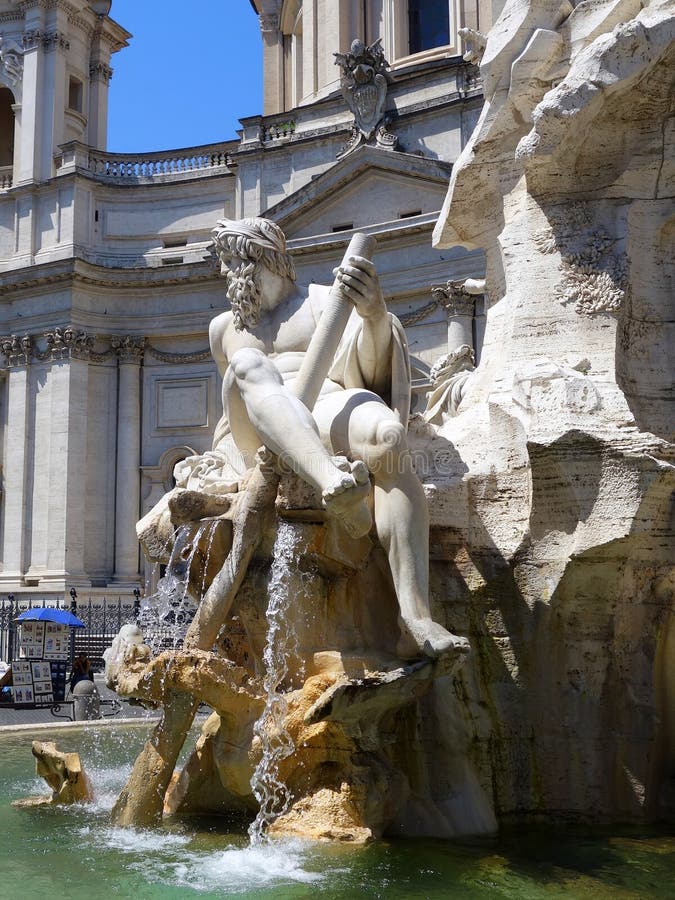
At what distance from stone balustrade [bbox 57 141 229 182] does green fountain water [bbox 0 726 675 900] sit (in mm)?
29525

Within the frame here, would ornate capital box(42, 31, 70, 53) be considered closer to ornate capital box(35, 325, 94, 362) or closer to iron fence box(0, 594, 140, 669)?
ornate capital box(35, 325, 94, 362)

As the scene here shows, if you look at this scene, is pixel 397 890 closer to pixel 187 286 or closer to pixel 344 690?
pixel 344 690

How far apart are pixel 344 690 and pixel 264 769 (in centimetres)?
72

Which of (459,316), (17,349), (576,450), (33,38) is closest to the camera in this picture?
(576,450)

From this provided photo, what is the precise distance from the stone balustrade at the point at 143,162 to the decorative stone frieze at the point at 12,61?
3.42m

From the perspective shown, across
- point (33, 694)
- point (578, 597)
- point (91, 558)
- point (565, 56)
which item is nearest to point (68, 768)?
point (578, 597)

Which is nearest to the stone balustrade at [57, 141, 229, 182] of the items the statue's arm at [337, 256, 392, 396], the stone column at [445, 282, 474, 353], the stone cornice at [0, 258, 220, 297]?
the stone cornice at [0, 258, 220, 297]

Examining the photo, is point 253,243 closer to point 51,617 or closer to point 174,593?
point 174,593

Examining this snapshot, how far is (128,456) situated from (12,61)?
13166 millimetres

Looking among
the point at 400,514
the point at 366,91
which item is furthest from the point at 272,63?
the point at 400,514

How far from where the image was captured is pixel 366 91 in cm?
2920

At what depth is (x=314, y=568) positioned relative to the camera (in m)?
5.04

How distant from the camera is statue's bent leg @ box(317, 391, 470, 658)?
4633mm

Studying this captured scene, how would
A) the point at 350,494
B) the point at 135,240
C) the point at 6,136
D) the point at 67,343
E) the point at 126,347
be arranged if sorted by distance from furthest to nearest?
the point at 6,136 < the point at 135,240 < the point at 126,347 < the point at 67,343 < the point at 350,494
